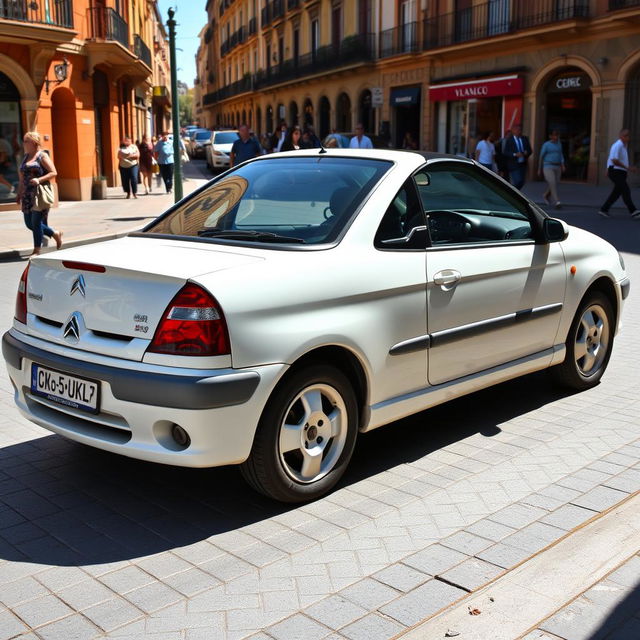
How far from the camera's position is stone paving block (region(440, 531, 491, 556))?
3525 mm

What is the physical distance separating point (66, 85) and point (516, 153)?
39.1 feet

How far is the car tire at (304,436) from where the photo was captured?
3.75m

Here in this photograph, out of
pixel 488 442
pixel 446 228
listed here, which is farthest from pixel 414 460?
pixel 446 228

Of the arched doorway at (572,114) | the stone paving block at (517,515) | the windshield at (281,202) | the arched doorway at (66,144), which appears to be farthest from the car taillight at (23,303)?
the arched doorway at (572,114)

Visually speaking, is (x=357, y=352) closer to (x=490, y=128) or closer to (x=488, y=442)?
(x=488, y=442)

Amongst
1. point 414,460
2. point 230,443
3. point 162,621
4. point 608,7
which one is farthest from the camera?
point 608,7

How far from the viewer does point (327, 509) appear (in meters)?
3.99

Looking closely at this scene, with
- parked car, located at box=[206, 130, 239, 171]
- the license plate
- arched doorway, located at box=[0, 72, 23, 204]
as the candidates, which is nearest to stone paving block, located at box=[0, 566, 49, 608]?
the license plate

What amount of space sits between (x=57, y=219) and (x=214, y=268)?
15830 mm

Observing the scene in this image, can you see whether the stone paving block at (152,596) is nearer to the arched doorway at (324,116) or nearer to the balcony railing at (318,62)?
the balcony railing at (318,62)

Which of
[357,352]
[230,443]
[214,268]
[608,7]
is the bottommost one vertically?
[230,443]

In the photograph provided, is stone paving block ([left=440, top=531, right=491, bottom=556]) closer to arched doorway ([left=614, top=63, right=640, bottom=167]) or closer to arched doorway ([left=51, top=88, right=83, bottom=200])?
arched doorway ([left=51, top=88, right=83, bottom=200])

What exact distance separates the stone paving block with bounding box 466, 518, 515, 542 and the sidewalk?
10.8m

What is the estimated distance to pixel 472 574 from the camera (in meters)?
3.30
